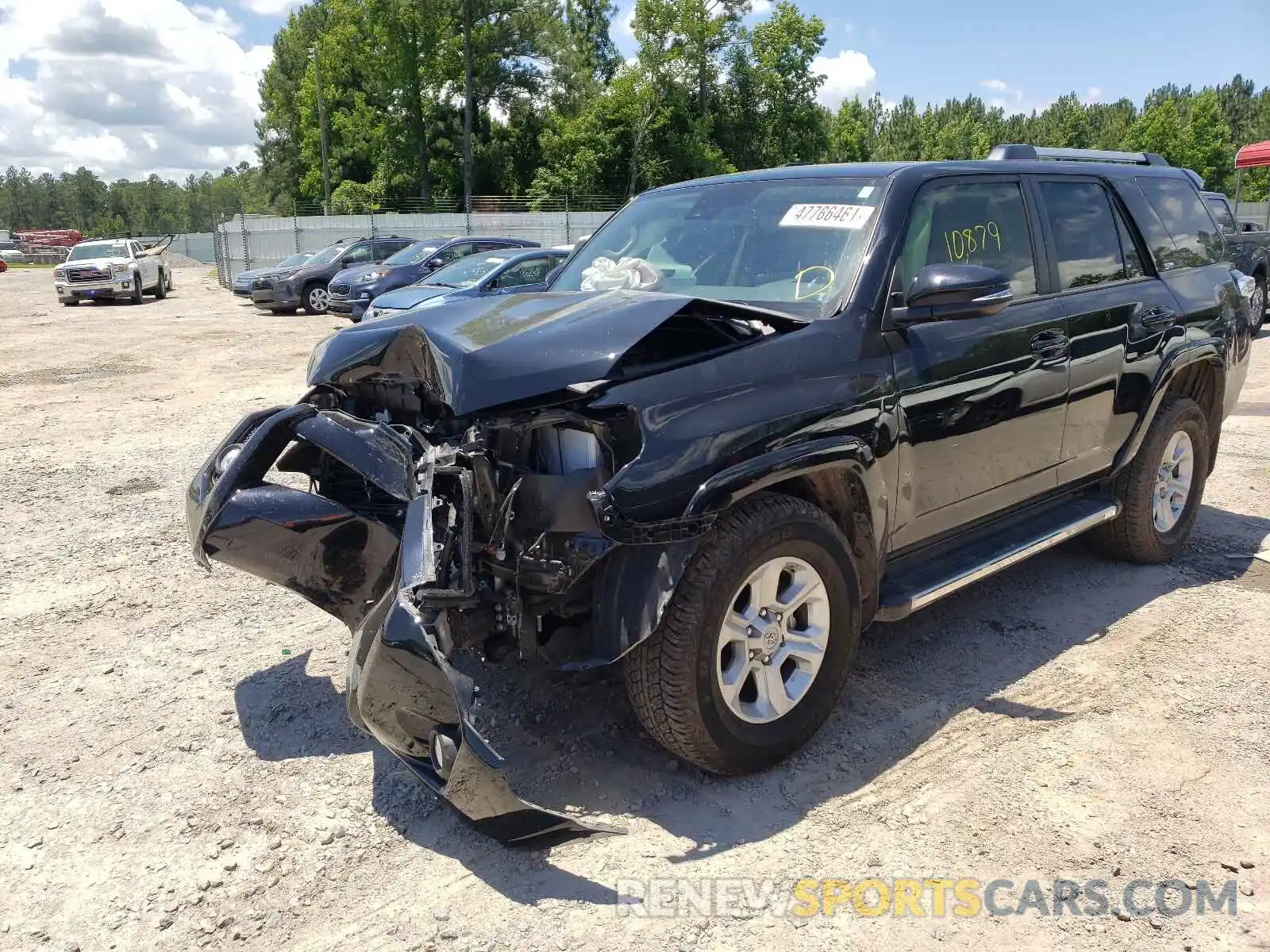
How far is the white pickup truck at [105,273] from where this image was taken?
82.6 ft

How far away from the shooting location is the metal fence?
112 ft

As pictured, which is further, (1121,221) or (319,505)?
(1121,221)

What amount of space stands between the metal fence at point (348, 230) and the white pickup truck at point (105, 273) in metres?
6.66

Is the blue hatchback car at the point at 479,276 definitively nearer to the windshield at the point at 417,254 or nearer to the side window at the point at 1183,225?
the windshield at the point at 417,254

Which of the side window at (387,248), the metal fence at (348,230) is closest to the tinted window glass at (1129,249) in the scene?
the side window at (387,248)

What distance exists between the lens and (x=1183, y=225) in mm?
5152

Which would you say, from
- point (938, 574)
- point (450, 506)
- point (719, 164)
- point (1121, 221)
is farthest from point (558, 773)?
point (719, 164)

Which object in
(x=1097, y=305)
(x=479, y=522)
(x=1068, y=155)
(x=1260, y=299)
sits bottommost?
(x=479, y=522)

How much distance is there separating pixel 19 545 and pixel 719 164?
44946mm

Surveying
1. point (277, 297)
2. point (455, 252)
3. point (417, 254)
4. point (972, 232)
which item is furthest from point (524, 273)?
point (972, 232)

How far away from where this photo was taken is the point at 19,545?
18.3 ft

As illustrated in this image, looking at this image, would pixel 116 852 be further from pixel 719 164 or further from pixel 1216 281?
pixel 719 164

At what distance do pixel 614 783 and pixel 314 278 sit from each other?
2050 cm

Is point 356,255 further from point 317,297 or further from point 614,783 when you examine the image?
point 614,783
